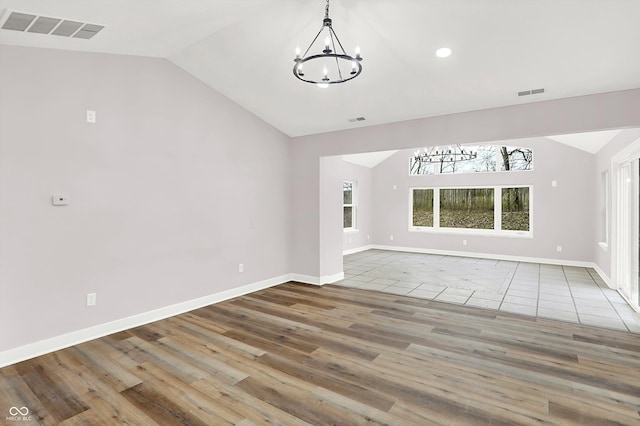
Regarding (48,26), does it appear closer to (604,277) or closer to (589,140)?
(589,140)

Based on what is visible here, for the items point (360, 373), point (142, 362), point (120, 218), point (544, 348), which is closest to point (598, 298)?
point (544, 348)

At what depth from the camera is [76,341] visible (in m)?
3.39

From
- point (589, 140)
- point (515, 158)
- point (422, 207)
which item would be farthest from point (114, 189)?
point (515, 158)

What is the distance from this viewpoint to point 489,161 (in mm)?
8820

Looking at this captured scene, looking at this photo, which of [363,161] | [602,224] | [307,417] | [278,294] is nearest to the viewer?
[307,417]

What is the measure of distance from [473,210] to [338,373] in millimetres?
7617

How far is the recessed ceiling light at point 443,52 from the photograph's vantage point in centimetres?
333

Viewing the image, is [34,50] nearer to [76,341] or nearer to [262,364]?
[76,341]

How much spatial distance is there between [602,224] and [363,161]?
5.50 m

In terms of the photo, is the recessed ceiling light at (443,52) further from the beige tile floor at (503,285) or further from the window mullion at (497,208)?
the window mullion at (497,208)

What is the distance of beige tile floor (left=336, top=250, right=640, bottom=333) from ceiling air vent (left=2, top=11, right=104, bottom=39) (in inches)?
186

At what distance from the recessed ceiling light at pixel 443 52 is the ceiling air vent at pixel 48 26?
3.08 m

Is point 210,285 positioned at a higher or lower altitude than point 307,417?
higher

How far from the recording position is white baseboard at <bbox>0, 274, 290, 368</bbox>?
120 inches
